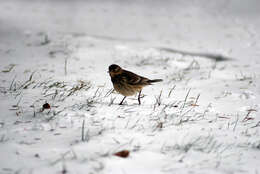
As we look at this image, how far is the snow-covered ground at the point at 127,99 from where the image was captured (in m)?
2.91

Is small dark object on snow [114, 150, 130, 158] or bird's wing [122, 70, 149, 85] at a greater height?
bird's wing [122, 70, 149, 85]

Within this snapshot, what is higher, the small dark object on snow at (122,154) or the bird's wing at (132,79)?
the bird's wing at (132,79)

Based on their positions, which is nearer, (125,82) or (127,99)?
(125,82)

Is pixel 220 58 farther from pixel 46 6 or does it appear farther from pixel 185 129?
pixel 46 6

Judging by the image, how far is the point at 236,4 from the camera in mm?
15992

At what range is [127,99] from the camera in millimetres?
4922

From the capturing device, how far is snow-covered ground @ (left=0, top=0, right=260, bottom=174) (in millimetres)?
2910

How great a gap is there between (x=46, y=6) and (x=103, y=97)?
11636 mm

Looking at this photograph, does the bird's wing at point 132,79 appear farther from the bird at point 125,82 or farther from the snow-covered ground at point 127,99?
the snow-covered ground at point 127,99

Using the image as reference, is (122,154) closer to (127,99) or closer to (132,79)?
(132,79)

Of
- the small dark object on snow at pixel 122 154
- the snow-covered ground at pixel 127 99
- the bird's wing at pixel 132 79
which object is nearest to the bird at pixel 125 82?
the bird's wing at pixel 132 79

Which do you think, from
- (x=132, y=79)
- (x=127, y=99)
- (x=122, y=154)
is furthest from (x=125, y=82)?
(x=122, y=154)

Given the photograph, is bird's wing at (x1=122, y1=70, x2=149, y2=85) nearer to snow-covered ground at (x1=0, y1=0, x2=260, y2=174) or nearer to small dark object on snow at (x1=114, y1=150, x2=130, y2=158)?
snow-covered ground at (x1=0, y1=0, x2=260, y2=174)

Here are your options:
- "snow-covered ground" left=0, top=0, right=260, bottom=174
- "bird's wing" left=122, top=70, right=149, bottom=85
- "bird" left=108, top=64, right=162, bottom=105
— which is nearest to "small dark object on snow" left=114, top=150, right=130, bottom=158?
"snow-covered ground" left=0, top=0, right=260, bottom=174
